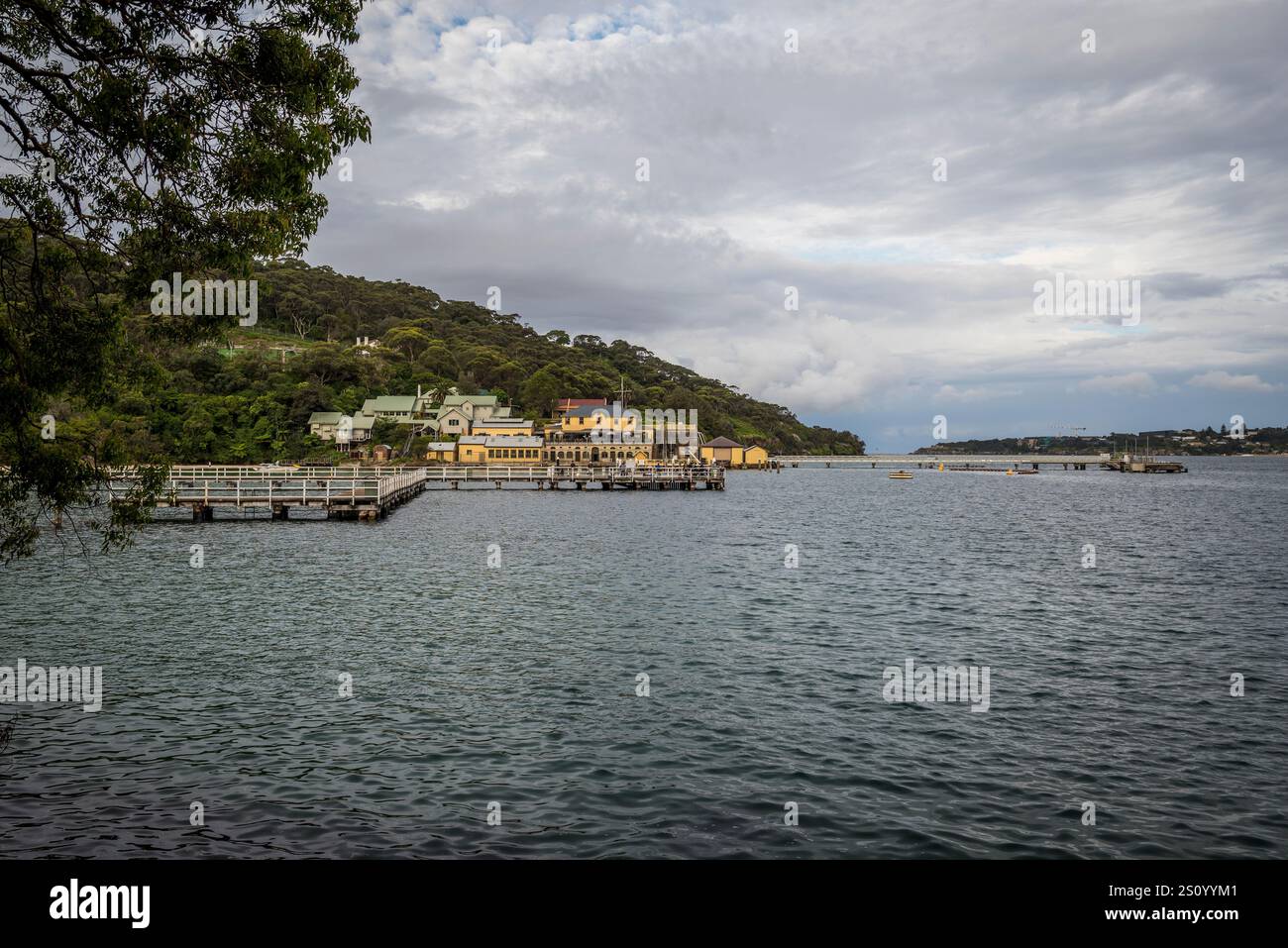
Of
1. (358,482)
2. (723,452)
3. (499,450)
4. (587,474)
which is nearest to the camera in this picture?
(358,482)

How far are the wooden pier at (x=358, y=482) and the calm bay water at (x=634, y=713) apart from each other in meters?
4.50

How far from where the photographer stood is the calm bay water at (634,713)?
11.5m

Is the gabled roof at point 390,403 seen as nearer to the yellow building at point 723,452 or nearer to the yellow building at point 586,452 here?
the yellow building at point 586,452

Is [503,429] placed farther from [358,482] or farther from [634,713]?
[634,713]

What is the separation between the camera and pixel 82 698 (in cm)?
1686

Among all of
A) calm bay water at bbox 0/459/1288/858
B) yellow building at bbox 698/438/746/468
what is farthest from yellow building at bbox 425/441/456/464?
calm bay water at bbox 0/459/1288/858

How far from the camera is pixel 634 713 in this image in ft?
54.5

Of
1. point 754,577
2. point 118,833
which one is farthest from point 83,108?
point 754,577

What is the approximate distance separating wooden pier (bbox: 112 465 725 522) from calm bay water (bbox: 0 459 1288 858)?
4.50m

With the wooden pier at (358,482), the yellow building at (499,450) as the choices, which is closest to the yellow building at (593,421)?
the yellow building at (499,450)

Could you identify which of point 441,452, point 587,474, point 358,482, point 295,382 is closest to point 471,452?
point 441,452

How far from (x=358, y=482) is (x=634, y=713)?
53.0m

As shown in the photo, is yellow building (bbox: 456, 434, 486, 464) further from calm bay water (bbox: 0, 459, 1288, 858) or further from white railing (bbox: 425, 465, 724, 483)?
calm bay water (bbox: 0, 459, 1288, 858)

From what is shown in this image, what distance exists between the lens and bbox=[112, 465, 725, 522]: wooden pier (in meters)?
56.9
